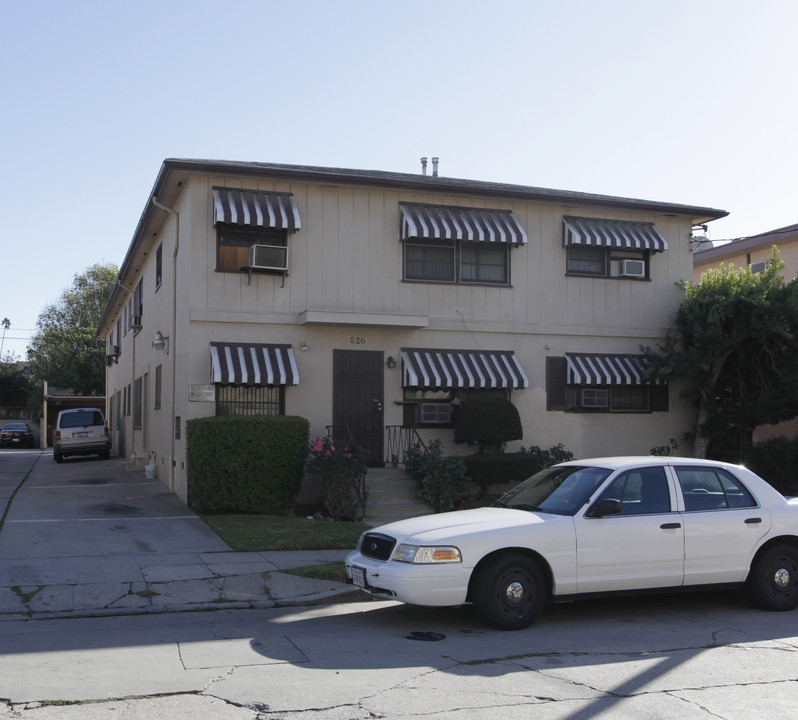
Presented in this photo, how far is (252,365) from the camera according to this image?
1498 centimetres

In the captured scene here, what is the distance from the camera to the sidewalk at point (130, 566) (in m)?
9.05

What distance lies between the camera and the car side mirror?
26.7 feet

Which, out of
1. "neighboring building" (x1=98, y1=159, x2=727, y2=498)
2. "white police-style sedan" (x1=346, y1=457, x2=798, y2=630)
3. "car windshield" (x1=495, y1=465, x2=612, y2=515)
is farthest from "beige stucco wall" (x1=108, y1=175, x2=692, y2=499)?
"white police-style sedan" (x1=346, y1=457, x2=798, y2=630)

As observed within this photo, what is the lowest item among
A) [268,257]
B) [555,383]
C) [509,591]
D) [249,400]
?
[509,591]

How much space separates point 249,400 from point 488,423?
4243 millimetres

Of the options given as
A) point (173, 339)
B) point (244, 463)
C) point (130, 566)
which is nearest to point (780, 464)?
point (244, 463)

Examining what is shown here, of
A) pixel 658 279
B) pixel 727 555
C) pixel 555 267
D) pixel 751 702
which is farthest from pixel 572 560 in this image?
pixel 658 279

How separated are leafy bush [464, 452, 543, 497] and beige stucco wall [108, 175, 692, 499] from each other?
1.21 meters

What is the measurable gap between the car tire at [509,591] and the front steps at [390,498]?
634cm

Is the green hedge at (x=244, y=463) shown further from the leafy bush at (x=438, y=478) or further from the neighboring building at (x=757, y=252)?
the neighboring building at (x=757, y=252)

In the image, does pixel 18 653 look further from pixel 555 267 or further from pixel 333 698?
pixel 555 267

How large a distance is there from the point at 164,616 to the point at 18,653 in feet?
6.26

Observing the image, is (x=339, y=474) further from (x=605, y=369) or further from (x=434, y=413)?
(x=605, y=369)

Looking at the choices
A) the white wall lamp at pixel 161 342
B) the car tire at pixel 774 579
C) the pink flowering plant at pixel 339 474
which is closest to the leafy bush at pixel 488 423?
the pink flowering plant at pixel 339 474
